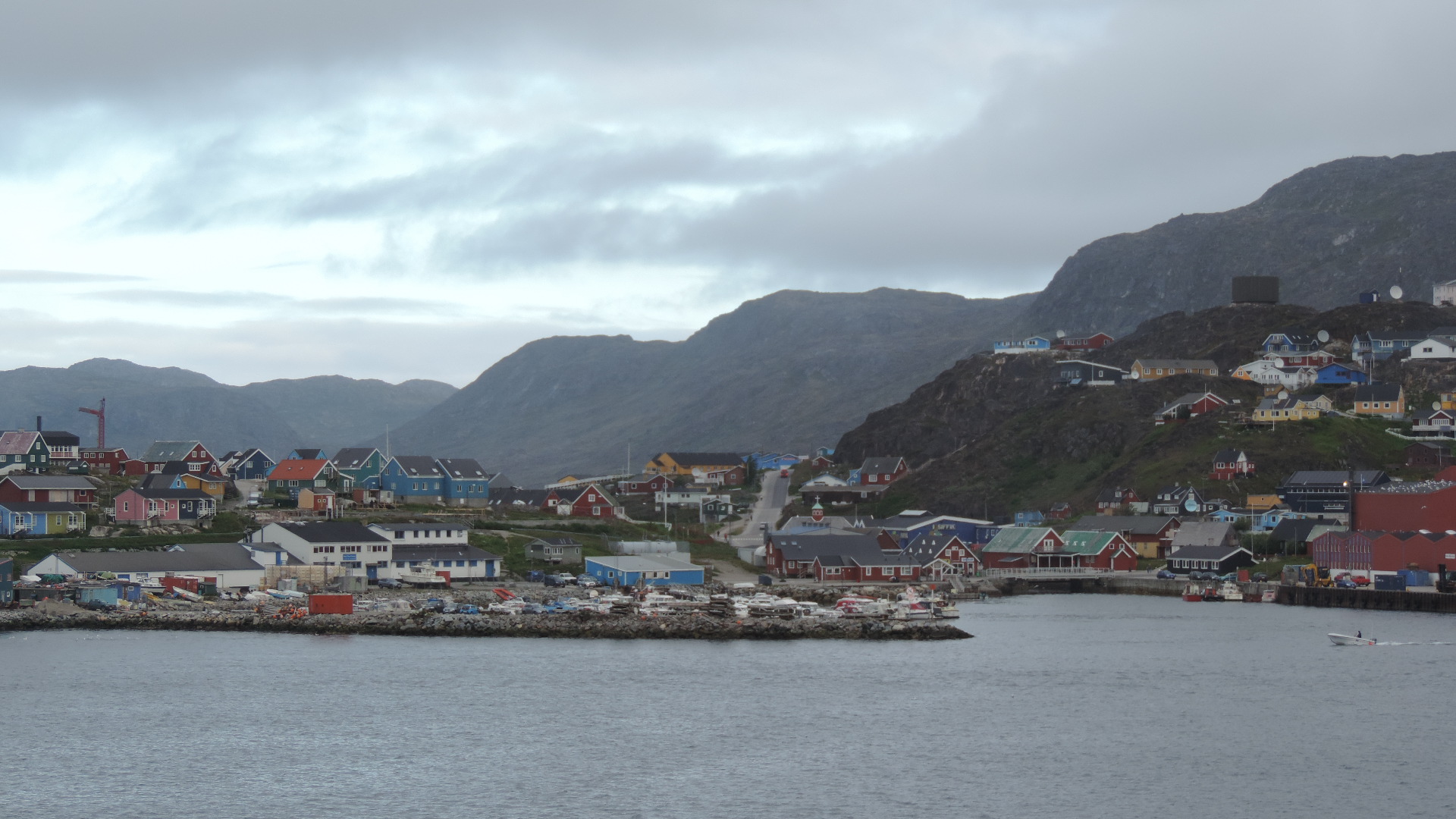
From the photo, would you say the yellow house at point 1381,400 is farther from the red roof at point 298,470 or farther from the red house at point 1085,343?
the red roof at point 298,470

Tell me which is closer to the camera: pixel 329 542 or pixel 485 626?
pixel 485 626

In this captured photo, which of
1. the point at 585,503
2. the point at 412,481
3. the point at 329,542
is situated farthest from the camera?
the point at 585,503

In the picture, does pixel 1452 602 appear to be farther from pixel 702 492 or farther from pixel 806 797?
pixel 702 492

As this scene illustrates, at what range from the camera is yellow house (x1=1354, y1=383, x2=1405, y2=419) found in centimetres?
11638

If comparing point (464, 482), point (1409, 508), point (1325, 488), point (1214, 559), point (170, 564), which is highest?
point (1325, 488)

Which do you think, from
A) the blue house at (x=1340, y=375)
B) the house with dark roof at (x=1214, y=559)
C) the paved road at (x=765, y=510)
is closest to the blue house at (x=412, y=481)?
the paved road at (x=765, y=510)

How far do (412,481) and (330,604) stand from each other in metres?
38.9

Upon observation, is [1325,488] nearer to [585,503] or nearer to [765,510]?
[765,510]

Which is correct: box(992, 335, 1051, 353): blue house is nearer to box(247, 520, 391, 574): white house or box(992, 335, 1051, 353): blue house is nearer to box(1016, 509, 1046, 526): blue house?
box(1016, 509, 1046, 526): blue house

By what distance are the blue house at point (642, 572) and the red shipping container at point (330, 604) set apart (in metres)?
17.5

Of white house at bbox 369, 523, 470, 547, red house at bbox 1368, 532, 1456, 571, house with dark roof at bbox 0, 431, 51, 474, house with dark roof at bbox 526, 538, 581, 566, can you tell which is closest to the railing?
red house at bbox 1368, 532, 1456, 571

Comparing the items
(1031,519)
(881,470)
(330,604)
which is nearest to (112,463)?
(330,604)

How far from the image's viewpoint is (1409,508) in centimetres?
8681

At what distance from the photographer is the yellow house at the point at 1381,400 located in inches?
4582
